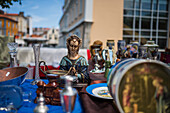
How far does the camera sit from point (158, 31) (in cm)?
796

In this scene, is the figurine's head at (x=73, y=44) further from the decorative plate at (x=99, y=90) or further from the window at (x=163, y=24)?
the window at (x=163, y=24)

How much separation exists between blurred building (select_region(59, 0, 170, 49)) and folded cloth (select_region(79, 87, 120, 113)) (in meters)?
6.27

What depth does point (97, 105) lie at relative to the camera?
94 centimetres

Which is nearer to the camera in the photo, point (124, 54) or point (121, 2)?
point (124, 54)

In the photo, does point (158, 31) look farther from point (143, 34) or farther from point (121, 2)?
point (121, 2)

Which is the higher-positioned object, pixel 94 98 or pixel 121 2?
pixel 121 2

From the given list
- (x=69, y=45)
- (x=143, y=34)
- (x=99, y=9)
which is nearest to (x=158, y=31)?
(x=143, y=34)

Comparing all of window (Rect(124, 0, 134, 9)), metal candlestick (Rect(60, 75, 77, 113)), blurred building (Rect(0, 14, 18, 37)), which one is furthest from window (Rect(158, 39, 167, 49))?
blurred building (Rect(0, 14, 18, 37))

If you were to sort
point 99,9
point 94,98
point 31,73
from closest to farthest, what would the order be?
1. point 94,98
2. point 31,73
3. point 99,9

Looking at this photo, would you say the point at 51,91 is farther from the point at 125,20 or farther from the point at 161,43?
the point at 161,43

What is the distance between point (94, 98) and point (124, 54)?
1180 millimetres

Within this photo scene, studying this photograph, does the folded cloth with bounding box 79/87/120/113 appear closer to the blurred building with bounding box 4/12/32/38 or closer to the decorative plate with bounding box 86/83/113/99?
the decorative plate with bounding box 86/83/113/99

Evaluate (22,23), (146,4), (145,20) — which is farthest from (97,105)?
(22,23)

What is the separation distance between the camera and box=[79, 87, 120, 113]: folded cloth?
2.87 ft
